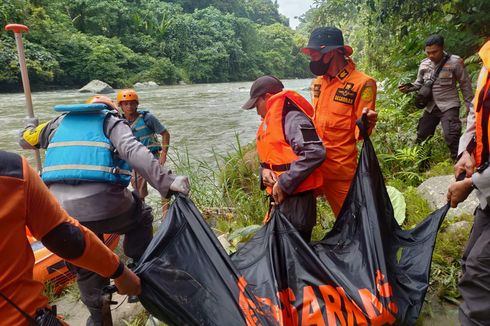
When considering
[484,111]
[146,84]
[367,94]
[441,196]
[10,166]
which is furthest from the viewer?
[146,84]

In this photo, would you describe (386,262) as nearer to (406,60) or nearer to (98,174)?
(98,174)

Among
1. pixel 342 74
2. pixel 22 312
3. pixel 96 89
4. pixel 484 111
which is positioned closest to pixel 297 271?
pixel 484 111

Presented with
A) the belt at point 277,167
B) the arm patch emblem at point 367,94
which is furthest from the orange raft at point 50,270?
the arm patch emblem at point 367,94

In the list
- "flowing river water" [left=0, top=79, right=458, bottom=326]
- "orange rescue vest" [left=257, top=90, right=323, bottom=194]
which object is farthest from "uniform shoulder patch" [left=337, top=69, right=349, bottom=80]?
"flowing river water" [left=0, top=79, right=458, bottom=326]

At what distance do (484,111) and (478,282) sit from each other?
25.7 inches

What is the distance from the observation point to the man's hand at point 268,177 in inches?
88.7

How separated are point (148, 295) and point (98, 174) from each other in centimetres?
88

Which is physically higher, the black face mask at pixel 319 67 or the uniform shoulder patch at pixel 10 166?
→ the black face mask at pixel 319 67

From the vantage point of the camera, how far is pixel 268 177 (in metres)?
2.28

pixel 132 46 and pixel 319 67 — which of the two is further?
pixel 132 46

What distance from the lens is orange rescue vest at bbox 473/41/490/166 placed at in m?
1.46

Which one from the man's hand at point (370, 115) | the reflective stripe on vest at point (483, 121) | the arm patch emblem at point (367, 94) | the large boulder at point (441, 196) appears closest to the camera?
the reflective stripe on vest at point (483, 121)

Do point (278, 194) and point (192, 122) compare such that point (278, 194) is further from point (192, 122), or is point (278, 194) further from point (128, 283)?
point (192, 122)

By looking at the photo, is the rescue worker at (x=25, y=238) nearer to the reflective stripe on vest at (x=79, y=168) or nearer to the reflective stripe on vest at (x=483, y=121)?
the reflective stripe on vest at (x=79, y=168)
